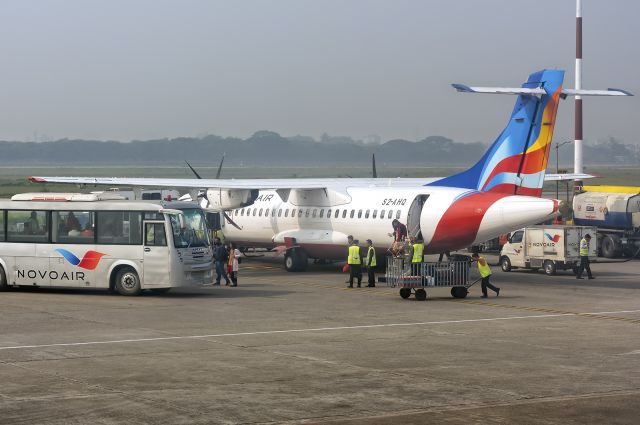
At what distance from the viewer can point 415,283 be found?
28.8m

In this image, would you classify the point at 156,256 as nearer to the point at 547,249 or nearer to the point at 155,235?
the point at 155,235

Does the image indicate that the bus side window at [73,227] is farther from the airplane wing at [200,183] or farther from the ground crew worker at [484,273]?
the ground crew worker at [484,273]

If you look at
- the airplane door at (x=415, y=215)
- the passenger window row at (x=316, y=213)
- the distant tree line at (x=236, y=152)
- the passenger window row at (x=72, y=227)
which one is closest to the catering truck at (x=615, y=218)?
the passenger window row at (x=316, y=213)

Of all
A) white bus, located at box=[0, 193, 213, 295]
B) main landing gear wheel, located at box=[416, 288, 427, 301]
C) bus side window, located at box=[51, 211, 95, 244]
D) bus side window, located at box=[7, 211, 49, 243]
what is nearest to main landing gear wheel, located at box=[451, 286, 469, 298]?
main landing gear wheel, located at box=[416, 288, 427, 301]

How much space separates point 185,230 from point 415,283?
22.4ft

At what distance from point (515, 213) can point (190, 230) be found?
1051 centimetres

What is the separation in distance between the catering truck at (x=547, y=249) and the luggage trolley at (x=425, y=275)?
406 inches

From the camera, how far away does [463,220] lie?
1334 inches

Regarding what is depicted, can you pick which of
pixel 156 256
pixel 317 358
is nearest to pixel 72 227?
pixel 156 256

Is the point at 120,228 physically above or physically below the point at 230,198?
below

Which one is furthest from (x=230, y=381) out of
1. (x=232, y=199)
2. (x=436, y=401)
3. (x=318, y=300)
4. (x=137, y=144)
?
(x=137, y=144)

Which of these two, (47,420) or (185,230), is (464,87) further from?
(47,420)

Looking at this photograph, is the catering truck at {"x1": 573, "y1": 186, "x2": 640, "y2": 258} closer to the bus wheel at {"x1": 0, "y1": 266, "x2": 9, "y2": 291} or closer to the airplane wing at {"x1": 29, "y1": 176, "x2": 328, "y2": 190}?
the airplane wing at {"x1": 29, "y1": 176, "x2": 328, "y2": 190}

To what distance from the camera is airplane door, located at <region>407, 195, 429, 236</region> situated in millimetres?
35312
